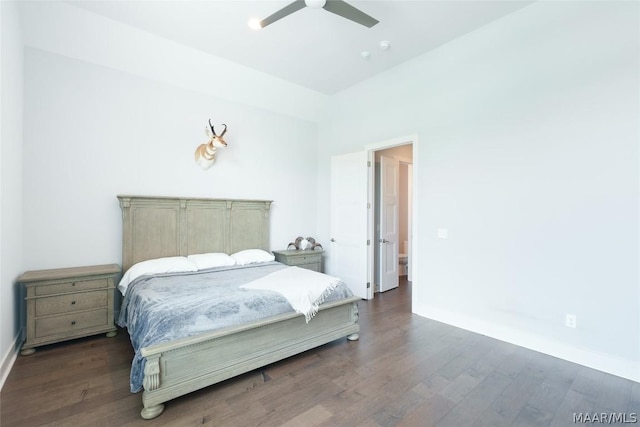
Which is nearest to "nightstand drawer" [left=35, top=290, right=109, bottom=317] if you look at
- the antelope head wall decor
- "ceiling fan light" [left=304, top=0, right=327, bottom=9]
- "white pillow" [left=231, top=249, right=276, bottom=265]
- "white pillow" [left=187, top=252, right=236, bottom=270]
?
"white pillow" [left=187, top=252, right=236, bottom=270]

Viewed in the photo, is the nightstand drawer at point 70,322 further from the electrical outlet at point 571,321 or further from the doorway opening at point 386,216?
the electrical outlet at point 571,321

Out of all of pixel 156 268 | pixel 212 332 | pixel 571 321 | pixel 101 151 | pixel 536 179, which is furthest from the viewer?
pixel 101 151

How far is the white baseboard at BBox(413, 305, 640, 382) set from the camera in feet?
7.77

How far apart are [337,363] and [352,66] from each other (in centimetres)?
378

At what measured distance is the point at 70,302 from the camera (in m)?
2.82

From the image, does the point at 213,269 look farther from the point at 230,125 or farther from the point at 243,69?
the point at 243,69

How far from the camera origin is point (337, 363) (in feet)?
8.48

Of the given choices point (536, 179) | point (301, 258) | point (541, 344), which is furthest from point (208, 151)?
point (541, 344)

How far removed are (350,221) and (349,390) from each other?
9.22ft

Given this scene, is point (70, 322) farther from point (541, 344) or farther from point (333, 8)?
point (541, 344)

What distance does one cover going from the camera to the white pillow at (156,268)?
3.14m

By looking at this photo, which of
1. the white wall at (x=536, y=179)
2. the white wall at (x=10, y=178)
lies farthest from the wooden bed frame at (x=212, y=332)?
the white wall at (x=536, y=179)

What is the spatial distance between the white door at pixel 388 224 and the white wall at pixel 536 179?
1111 millimetres

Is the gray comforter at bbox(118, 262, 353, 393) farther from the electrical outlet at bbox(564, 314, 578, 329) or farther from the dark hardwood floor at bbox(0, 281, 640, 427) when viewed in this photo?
the electrical outlet at bbox(564, 314, 578, 329)
